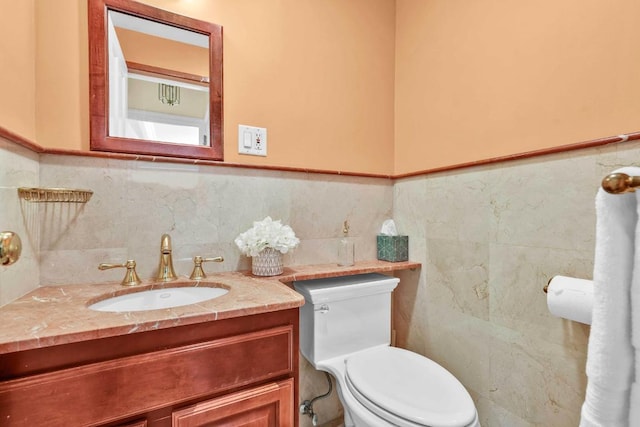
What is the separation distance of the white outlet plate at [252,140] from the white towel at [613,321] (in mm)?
1098

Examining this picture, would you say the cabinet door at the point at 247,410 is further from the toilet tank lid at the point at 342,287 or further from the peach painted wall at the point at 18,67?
the peach painted wall at the point at 18,67

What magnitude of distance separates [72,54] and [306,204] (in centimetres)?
99

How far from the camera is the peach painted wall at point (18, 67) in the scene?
785 mm

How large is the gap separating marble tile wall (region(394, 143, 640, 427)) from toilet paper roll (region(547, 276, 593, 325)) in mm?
76

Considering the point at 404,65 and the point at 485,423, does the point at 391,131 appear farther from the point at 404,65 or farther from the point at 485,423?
the point at 485,423

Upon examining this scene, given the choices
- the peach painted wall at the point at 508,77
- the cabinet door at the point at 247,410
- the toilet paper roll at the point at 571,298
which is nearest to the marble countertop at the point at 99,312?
the cabinet door at the point at 247,410

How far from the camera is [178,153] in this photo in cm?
111

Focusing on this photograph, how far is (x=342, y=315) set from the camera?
3.96 ft

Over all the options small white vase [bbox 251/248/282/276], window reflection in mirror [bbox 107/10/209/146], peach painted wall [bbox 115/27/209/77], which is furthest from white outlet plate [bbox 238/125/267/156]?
small white vase [bbox 251/248/282/276]

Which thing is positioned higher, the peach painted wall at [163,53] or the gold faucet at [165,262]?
the peach painted wall at [163,53]

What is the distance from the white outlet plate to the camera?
1218 mm

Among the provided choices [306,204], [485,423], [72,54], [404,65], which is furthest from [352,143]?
[485,423]

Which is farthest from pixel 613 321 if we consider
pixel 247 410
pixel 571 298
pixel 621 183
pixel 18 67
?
pixel 18 67

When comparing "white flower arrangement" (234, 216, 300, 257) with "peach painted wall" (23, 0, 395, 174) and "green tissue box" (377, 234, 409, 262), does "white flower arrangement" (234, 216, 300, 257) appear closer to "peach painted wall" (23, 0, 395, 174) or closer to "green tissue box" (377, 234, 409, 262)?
"peach painted wall" (23, 0, 395, 174)
